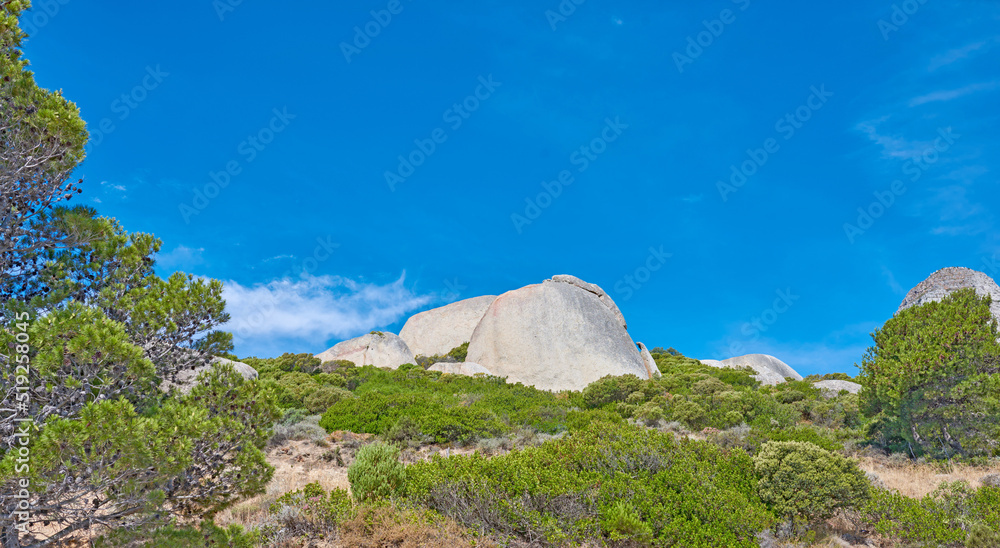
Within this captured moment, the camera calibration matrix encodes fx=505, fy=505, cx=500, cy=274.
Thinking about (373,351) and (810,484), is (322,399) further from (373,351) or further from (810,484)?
(373,351)

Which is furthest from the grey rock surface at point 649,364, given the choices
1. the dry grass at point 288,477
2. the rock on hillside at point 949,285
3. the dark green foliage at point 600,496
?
the dark green foliage at point 600,496

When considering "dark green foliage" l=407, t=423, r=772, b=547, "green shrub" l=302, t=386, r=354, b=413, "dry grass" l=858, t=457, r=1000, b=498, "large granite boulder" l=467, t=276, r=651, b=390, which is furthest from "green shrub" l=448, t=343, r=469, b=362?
"dark green foliage" l=407, t=423, r=772, b=547

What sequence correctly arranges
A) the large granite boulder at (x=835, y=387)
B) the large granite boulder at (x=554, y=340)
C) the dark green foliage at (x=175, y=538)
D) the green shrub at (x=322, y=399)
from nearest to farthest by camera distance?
the dark green foliage at (x=175, y=538), the green shrub at (x=322, y=399), the large granite boulder at (x=835, y=387), the large granite boulder at (x=554, y=340)

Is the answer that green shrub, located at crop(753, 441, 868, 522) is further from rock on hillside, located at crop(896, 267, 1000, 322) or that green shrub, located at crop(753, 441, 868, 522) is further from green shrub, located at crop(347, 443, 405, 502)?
rock on hillside, located at crop(896, 267, 1000, 322)

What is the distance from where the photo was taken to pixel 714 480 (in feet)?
25.8

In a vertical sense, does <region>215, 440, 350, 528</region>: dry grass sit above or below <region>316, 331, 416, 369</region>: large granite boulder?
below

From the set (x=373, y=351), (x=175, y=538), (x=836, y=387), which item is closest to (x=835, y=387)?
(x=836, y=387)

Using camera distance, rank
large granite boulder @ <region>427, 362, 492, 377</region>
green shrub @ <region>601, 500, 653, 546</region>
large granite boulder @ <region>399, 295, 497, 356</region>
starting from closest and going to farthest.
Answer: green shrub @ <region>601, 500, 653, 546</region> → large granite boulder @ <region>427, 362, 492, 377</region> → large granite boulder @ <region>399, 295, 497, 356</region>

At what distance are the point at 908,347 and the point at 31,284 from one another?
16.6 meters

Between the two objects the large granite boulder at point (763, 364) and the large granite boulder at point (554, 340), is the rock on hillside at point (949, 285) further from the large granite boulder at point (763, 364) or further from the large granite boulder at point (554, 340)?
the large granite boulder at point (763, 364)

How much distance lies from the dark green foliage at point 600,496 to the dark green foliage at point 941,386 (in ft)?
21.6

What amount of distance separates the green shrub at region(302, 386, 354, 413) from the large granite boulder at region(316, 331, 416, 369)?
46.8ft

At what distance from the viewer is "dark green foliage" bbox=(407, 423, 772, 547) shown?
6.51 metres

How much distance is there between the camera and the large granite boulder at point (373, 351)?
111ft
